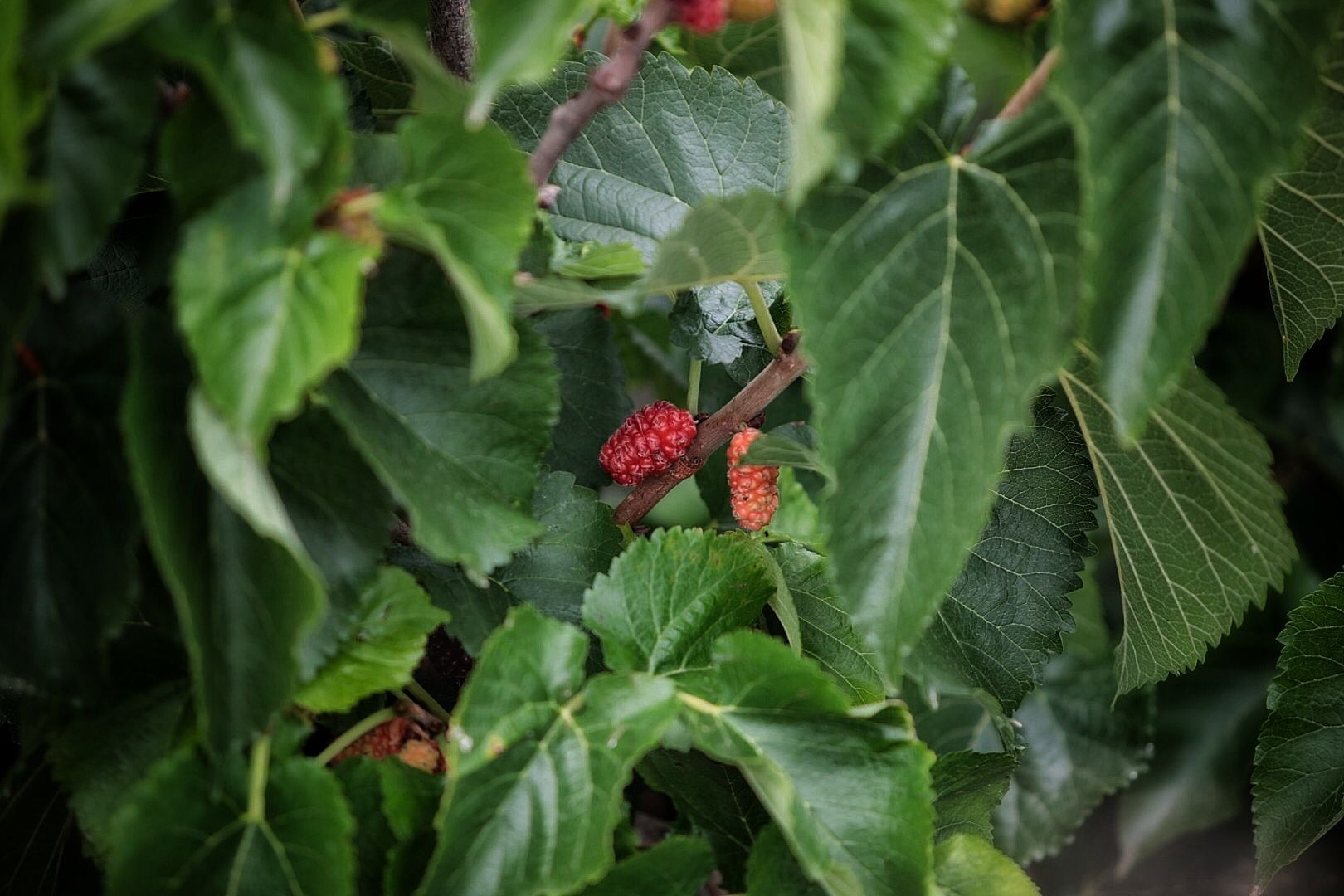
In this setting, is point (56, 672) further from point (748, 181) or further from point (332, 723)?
point (748, 181)

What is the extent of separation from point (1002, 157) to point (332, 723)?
0.36 meters

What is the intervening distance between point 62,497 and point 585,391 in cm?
32

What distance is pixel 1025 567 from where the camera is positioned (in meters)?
0.54

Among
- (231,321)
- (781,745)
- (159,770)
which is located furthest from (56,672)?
(781,745)

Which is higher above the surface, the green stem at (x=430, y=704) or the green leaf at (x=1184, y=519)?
the green leaf at (x=1184, y=519)

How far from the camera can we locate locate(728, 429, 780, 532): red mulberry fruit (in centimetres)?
53

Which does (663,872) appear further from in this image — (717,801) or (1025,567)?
(1025,567)

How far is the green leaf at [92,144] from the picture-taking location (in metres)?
0.29

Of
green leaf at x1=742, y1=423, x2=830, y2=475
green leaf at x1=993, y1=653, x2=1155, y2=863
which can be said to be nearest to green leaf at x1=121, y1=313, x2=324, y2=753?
green leaf at x1=742, y1=423, x2=830, y2=475

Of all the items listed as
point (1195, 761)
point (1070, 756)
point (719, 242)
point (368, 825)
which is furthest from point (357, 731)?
point (1195, 761)

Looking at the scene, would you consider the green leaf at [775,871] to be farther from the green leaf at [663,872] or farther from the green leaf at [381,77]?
the green leaf at [381,77]

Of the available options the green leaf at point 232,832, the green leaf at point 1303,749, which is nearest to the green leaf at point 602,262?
the green leaf at point 232,832

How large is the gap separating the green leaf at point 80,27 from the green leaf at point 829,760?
0.29m

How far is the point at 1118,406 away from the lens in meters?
0.32
